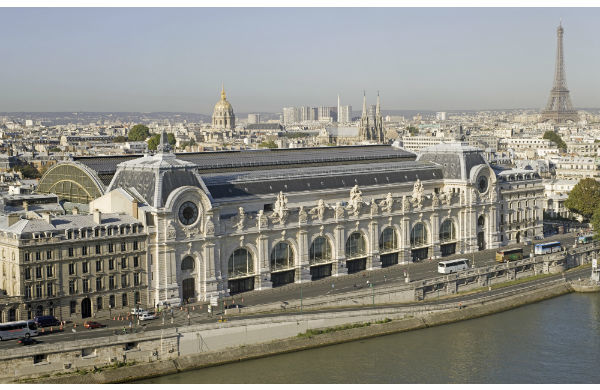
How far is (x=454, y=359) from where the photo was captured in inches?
2279

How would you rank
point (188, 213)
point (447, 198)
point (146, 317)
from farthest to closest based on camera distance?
point (447, 198), point (188, 213), point (146, 317)

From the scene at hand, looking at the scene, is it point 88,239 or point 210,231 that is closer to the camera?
point 88,239

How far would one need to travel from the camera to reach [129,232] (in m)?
62.2

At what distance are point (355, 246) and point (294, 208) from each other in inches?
245

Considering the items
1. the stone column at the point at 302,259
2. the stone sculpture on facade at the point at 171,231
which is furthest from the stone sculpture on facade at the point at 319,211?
the stone sculpture on facade at the point at 171,231

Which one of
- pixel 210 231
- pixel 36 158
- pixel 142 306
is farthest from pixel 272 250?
pixel 36 158

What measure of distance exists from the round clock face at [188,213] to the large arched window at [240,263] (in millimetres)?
4578

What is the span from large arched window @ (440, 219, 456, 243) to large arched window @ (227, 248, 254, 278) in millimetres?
21840

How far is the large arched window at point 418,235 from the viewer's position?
8100 cm

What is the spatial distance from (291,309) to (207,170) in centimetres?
1750

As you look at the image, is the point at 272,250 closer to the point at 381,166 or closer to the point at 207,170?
the point at 207,170

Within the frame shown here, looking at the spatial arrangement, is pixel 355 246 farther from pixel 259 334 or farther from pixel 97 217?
pixel 97 217

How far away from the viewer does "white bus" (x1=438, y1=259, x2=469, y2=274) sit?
2995 inches

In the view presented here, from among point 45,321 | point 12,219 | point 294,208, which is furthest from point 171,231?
point 294,208
